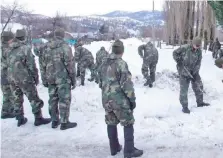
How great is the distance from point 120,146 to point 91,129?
1171mm

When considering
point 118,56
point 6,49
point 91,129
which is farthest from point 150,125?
point 6,49

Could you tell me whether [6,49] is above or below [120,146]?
above

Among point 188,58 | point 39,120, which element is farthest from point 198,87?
point 39,120

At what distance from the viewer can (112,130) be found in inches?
187

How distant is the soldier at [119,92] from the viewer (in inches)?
177

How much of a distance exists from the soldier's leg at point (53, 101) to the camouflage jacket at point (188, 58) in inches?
113

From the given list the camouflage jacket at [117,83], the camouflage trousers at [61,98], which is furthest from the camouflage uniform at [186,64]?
the camouflage jacket at [117,83]

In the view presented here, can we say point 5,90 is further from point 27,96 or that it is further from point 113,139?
point 113,139

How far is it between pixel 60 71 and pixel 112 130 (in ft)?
5.77

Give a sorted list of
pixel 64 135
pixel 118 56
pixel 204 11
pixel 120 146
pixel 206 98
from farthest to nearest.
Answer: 1. pixel 204 11
2. pixel 206 98
3. pixel 64 135
4. pixel 120 146
5. pixel 118 56

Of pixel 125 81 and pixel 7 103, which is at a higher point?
pixel 125 81

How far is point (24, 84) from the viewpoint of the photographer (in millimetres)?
6113

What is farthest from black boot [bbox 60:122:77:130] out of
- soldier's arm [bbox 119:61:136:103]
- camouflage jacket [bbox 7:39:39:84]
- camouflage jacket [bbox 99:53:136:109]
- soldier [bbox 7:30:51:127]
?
soldier's arm [bbox 119:61:136:103]

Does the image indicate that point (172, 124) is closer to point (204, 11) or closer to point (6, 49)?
point (6, 49)
